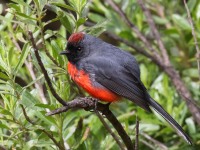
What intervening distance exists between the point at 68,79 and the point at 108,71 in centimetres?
42

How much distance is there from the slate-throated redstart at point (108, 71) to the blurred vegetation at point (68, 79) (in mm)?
143

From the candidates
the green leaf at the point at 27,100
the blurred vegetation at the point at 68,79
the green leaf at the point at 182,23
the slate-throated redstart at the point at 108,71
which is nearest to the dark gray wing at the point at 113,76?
the slate-throated redstart at the point at 108,71

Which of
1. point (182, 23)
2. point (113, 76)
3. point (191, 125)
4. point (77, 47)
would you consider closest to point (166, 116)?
point (113, 76)

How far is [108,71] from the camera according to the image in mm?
4008

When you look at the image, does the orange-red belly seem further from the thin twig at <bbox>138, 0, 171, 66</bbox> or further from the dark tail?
the thin twig at <bbox>138, 0, 171, 66</bbox>

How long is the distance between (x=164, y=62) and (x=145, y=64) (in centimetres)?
41

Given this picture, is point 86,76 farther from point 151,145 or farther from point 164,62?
point 164,62

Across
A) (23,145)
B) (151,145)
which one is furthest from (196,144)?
(23,145)

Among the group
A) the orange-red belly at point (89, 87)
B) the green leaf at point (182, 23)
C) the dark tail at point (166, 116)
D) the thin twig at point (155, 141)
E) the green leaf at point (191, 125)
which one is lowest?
the thin twig at point (155, 141)

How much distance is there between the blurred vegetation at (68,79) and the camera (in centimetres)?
325

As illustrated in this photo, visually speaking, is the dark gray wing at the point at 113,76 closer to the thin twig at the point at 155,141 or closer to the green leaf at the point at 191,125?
the thin twig at the point at 155,141

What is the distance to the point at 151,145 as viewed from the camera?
14.3 feet

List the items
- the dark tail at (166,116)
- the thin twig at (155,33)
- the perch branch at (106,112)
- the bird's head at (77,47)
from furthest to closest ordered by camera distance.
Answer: the thin twig at (155,33) → the bird's head at (77,47) → the dark tail at (166,116) → the perch branch at (106,112)

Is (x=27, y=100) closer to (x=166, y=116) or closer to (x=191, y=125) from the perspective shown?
(x=166, y=116)
